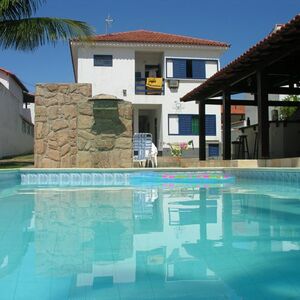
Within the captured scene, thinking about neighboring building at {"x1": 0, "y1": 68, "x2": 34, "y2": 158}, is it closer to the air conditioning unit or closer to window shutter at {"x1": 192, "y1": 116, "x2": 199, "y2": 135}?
the air conditioning unit

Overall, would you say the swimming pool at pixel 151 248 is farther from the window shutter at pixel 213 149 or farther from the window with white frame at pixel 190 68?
the window with white frame at pixel 190 68

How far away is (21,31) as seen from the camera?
13953 millimetres

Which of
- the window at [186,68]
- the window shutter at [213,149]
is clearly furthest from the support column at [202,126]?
the window at [186,68]

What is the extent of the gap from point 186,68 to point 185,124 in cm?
350

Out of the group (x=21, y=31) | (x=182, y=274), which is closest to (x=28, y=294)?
(x=182, y=274)

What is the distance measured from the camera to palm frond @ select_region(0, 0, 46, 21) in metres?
14.2

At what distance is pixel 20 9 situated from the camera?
14461 millimetres

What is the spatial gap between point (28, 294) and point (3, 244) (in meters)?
1.44

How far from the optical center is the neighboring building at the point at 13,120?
21.3 meters

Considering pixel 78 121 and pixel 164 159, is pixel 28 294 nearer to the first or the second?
pixel 78 121

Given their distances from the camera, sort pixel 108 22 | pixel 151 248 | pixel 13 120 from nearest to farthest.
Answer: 1. pixel 151 248
2. pixel 13 120
3. pixel 108 22

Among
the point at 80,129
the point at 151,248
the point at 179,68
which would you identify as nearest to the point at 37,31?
the point at 80,129

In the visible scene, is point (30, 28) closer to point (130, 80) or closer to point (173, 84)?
point (130, 80)

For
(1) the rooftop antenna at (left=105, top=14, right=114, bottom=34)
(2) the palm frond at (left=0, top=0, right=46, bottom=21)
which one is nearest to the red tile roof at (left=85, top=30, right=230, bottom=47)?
(1) the rooftop antenna at (left=105, top=14, right=114, bottom=34)
